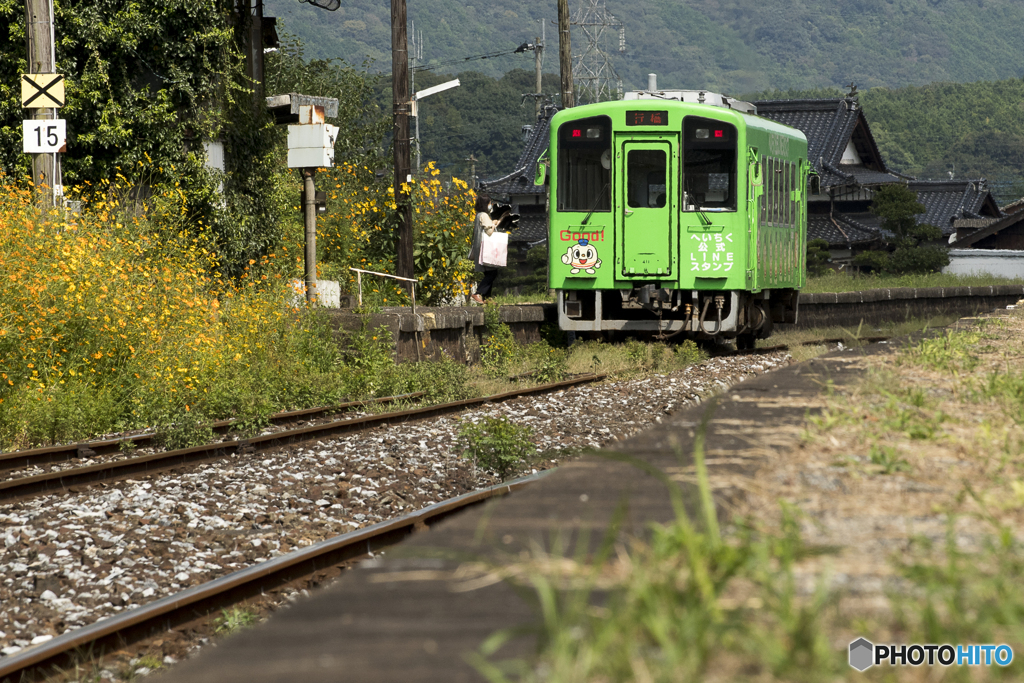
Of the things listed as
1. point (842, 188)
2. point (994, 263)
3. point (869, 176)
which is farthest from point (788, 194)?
point (869, 176)

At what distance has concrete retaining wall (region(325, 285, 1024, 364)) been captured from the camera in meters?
13.4

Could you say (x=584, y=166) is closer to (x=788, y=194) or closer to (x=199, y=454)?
(x=788, y=194)

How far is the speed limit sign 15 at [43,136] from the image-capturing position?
12.1 meters

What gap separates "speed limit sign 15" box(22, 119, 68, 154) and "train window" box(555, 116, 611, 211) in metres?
6.06

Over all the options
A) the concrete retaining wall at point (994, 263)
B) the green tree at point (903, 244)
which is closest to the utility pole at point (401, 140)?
the green tree at point (903, 244)

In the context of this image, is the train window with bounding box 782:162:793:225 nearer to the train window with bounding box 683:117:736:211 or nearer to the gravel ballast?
the train window with bounding box 683:117:736:211

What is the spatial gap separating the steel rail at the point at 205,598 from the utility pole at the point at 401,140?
10814 millimetres

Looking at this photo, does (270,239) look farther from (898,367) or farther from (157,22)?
(898,367)

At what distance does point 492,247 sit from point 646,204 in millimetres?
2562

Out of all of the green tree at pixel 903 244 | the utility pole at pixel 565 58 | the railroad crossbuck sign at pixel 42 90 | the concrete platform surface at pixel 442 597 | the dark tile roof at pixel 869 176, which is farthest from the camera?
the dark tile roof at pixel 869 176

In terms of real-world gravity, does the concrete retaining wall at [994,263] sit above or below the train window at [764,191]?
below

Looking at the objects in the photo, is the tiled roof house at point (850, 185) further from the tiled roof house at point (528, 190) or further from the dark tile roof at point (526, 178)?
the tiled roof house at point (528, 190)

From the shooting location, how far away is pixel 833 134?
38719 millimetres

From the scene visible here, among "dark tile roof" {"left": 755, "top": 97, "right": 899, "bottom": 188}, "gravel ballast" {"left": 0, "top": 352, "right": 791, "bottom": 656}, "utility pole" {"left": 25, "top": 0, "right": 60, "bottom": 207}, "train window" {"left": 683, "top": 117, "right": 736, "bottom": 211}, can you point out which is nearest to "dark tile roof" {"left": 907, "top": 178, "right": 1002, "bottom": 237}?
"dark tile roof" {"left": 755, "top": 97, "right": 899, "bottom": 188}
